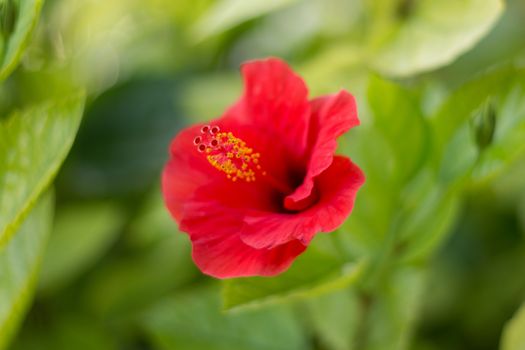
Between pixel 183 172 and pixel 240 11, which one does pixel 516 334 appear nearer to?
pixel 183 172

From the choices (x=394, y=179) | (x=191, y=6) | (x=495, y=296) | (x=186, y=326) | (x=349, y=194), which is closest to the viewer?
(x=349, y=194)

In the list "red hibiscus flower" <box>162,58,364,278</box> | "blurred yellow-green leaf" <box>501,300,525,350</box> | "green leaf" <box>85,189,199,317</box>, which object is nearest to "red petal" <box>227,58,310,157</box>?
"red hibiscus flower" <box>162,58,364,278</box>

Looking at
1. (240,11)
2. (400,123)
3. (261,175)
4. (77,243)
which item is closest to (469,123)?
(400,123)

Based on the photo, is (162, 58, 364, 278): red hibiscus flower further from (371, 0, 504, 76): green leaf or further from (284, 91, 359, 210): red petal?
(371, 0, 504, 76): green leaf

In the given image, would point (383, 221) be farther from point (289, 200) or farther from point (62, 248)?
point (62, 248)

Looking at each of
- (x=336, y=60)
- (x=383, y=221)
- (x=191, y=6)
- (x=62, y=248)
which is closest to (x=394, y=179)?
(x=383, y=221)

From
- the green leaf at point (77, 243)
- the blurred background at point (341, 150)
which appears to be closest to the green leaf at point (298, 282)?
the blurred background at point (341, 150)
